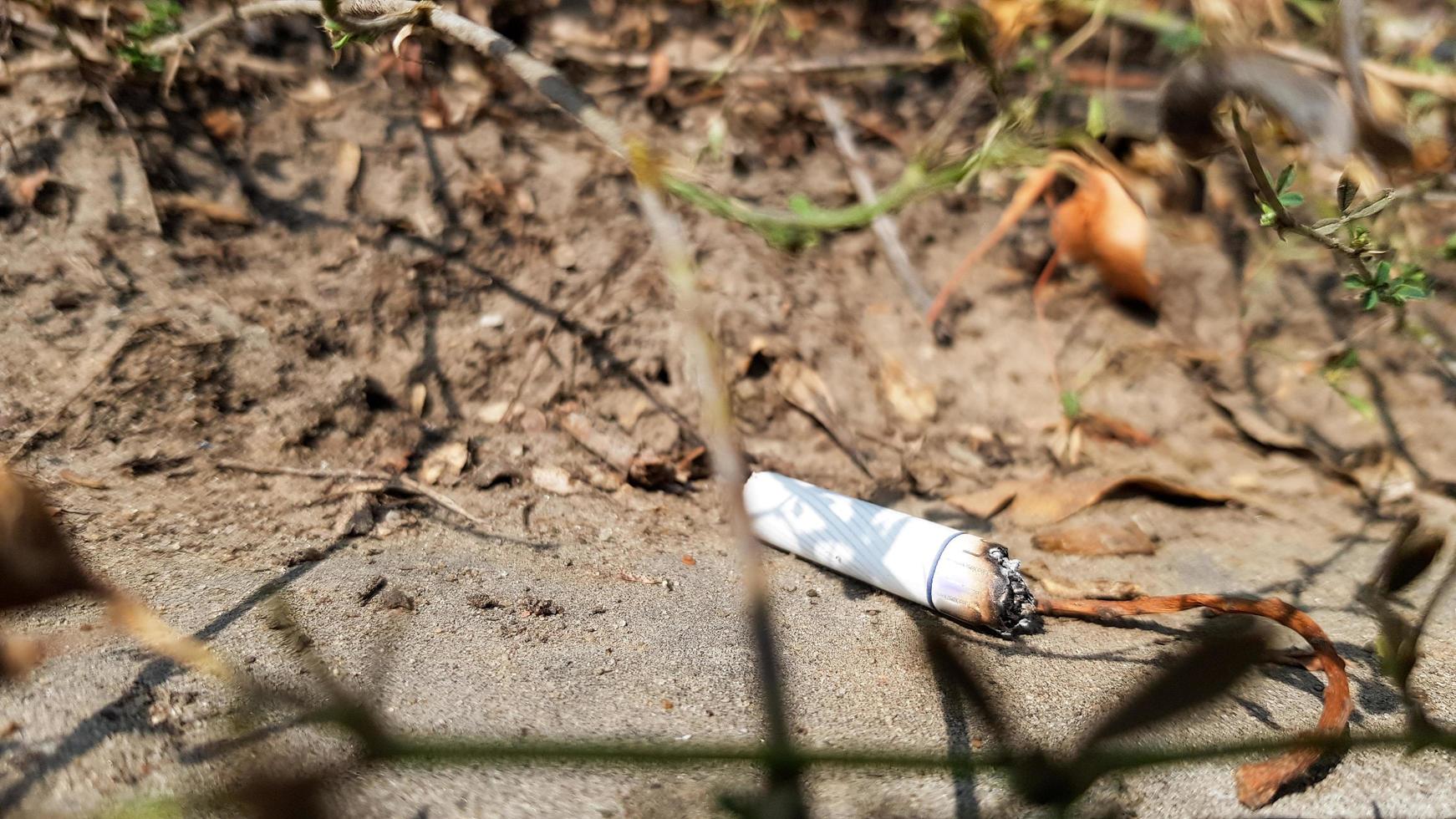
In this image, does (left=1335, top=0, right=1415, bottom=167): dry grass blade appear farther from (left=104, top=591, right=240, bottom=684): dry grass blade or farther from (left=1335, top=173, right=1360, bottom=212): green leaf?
(left=104, top=591, right=240, bottom=684): dry grass blade

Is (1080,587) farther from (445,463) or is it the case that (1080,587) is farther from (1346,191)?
(445,463)

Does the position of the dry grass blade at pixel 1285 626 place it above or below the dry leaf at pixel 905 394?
above

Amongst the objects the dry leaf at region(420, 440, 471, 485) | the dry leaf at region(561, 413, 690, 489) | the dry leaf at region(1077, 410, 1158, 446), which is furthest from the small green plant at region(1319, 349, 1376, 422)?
the dry leaf at region(420, 440, 471, 485)

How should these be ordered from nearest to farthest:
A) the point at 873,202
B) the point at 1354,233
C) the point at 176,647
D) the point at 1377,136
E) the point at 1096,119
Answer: the point at 1377,136
the point at 176,647
the point at 1354,233
the point at 873,202
the point at 1096,119

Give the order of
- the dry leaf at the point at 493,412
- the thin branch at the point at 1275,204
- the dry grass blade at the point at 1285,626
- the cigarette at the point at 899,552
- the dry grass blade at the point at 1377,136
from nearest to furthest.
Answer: the dry grass blade at the point at 1377,136, the dry grass blade at the point at 1285,626, the thin branch at the point at 1275,204, the cigarette at the point at 899,552, the dry leaf at the point at 493,412

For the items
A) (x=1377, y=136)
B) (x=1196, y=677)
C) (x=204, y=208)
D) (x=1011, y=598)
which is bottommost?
(x=1011, y=598)

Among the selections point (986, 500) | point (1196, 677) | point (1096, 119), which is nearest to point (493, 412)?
point (986, 500)

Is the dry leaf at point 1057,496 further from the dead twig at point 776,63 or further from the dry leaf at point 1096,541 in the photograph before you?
the dead twig at point 776,63

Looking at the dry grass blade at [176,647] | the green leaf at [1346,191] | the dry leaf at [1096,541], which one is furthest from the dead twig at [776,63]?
the dry grass blade at [176,647]
